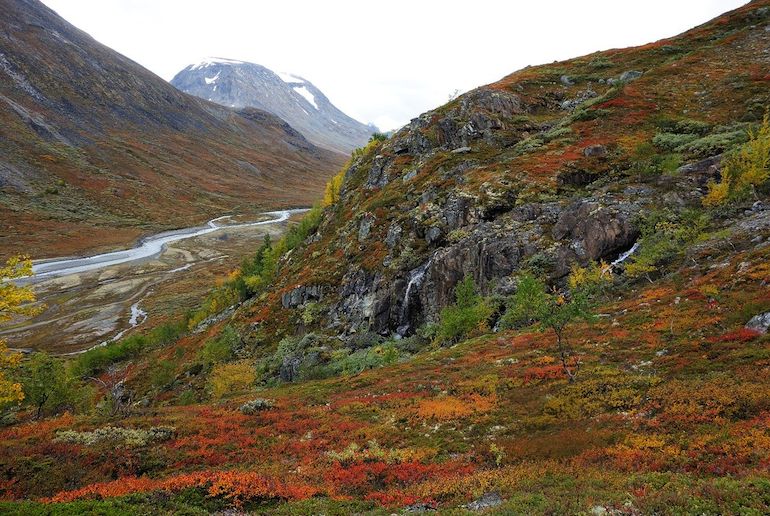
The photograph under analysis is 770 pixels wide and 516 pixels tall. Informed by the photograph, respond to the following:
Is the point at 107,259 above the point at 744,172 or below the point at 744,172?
below

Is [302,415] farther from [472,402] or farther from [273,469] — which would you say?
[472,402]

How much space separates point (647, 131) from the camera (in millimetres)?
56031

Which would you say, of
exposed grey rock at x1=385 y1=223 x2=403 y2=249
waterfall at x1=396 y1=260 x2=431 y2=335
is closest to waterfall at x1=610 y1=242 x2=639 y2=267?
waterfall at x1=396 y1=260 x2=431 y2=335

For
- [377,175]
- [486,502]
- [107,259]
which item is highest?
[377,175]

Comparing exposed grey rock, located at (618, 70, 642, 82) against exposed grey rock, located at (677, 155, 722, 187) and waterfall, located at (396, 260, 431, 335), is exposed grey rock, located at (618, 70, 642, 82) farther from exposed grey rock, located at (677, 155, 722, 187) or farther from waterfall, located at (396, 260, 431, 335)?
waterfall, located at (396, 260, 431, 335)

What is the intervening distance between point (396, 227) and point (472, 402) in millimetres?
35591

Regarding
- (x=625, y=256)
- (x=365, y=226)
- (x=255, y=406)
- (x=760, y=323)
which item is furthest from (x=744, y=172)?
(x=255, y=406)

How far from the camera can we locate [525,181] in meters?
53.4

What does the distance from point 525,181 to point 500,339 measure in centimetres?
2469

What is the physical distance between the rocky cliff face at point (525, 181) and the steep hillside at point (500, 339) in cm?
36

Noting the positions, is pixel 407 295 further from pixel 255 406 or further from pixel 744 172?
pixel 744 172

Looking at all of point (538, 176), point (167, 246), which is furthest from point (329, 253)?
point (167, 246)

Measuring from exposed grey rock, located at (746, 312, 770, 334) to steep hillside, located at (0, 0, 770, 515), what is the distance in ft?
0.35

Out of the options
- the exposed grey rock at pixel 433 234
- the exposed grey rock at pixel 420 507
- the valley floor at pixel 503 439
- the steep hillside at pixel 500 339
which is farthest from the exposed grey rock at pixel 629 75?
the exposed grey rock at pixel 420 507
